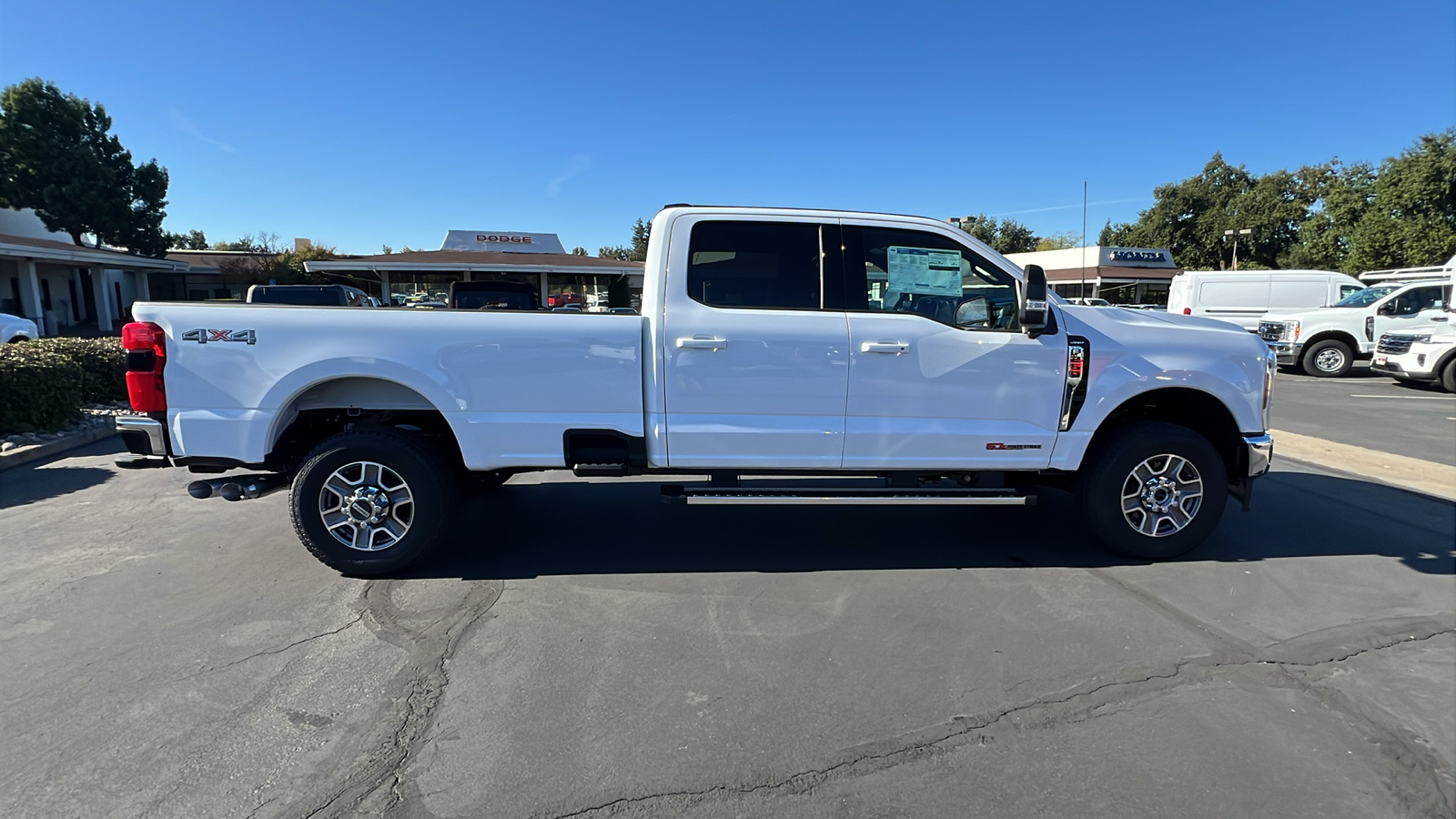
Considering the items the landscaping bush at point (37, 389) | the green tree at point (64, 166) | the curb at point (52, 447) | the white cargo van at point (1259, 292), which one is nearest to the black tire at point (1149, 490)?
the curb at point (52, 447)

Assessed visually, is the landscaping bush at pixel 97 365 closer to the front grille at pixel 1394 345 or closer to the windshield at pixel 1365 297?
the front grille at pixel 1394 345

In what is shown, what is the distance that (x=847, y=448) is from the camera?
4.44 metres

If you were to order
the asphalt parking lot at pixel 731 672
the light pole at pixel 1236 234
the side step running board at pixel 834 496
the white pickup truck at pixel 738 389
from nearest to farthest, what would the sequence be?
the asphalt parking lot at pixel 731 672
the white pickup truck at pixel 738 389
the side step running board at pixel 834 496
the light pole at pixel 1236 234

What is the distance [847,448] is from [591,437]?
61.7 inches

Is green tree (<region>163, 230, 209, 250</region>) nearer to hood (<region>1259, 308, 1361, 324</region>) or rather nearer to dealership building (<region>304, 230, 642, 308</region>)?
dealership building (<region>304, 230, 642, 308</region>)

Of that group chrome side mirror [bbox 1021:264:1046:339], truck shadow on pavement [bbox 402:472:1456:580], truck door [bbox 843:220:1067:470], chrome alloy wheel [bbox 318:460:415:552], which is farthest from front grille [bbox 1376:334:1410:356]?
chrome alloy wheel [bbox 318:460:415:552]

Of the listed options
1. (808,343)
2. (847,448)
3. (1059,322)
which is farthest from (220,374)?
(1059,322)

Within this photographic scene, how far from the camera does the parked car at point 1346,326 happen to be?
1531 centimetres

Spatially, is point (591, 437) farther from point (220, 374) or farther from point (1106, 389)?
point (1106, 389)

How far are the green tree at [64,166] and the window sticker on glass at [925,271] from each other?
4272 cm

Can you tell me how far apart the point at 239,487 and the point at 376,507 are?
0.85 meters

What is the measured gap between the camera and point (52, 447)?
766 centimetres

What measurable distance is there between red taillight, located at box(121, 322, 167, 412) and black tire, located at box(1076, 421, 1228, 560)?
5599 mm

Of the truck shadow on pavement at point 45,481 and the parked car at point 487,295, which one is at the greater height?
the parked car at point 487,295
